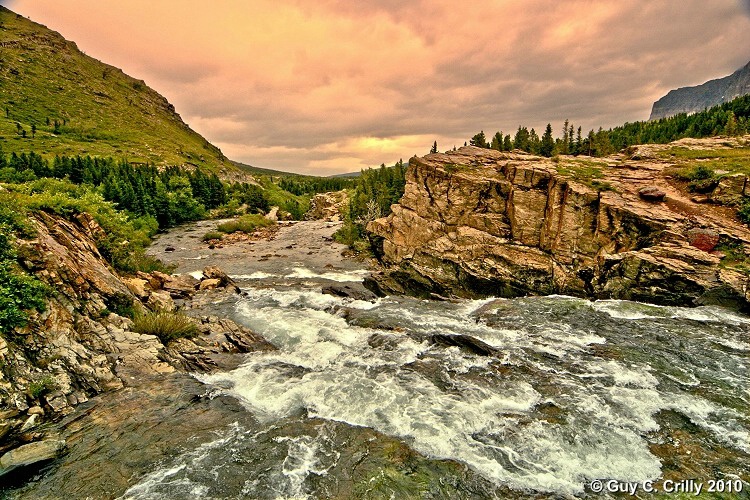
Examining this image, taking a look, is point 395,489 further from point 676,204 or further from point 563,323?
point 676,204

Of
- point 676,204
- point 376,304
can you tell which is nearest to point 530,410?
point 376,304

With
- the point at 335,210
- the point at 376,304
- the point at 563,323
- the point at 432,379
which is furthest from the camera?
the point at 335,210

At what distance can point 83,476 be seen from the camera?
9484mm

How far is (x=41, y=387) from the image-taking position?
11.2 meters

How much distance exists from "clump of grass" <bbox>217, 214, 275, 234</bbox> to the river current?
56717mm

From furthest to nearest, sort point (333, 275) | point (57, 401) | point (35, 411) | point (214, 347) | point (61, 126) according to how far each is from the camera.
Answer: point (61, 126) < point (333, 275) < point (214, 347) < point (57, 401) < point (35, 411)

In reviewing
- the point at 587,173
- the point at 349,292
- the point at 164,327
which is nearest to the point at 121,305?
the point at 164,327

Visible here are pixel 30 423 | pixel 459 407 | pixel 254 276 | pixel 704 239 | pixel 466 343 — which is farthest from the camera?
pixel 254 276

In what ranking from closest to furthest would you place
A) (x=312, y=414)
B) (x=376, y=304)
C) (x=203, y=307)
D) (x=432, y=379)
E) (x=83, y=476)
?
(x=83, y=476)
(x=312, y=414)
(x=432, y=379)
(x=203, y=307)
(x=376, y=304)

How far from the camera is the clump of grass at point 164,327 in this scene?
16755 mm

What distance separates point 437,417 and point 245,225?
75575mm

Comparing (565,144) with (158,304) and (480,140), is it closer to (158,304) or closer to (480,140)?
(480,140)

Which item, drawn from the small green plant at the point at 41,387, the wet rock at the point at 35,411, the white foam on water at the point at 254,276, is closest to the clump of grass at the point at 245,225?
the white foam on water at the point at 254,276

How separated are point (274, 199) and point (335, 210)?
97.8 ft
